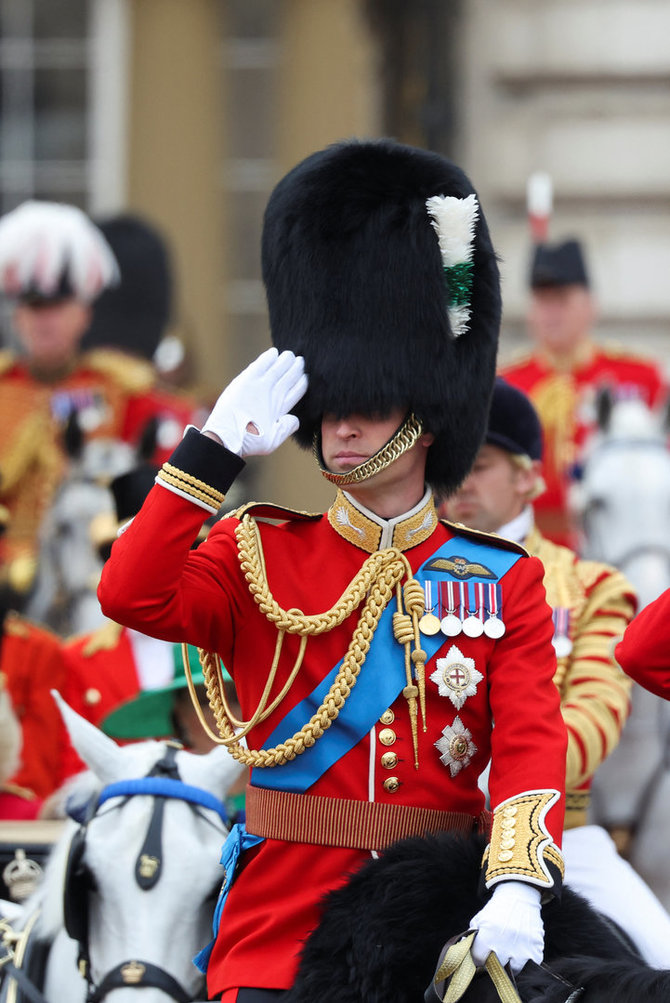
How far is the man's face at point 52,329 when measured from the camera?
314 inches

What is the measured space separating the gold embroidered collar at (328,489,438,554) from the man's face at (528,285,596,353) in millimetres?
5160

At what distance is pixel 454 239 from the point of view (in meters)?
3.22

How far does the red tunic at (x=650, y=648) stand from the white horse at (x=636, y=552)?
1692 mm

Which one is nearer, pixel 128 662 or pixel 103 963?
pixel 103 963

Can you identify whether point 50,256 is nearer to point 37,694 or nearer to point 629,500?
point 37,694

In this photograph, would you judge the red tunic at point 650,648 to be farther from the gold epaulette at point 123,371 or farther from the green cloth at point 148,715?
the gold epaulette at point 123,371

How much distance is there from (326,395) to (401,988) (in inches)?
36.9

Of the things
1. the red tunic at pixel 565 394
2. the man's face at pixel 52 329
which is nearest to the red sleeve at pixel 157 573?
the red tunic at pixel 565 394

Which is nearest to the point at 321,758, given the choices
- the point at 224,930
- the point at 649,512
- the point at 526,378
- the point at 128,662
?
the point at 224,930

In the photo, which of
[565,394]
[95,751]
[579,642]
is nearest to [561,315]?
[565,394]

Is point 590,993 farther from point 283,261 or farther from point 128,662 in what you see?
point 128,662

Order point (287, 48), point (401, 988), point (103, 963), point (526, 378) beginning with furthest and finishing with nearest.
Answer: point (287, 48) → point (526, 378) → point (103, 963) → point (401, 988)

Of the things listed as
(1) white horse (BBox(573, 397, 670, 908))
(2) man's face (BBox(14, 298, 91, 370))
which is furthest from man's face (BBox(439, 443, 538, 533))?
(2) man's face (BBox(14, 298, 91, 370))

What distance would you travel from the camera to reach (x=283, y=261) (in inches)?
132
